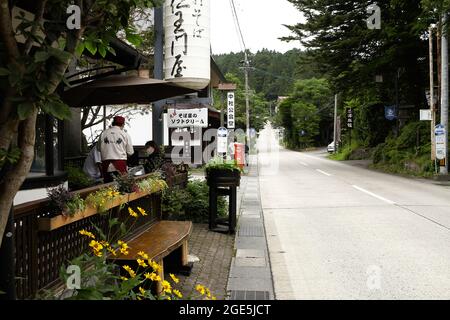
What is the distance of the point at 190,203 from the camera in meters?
9.32

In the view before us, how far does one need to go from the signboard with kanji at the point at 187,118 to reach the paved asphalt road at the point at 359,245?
9.04ft

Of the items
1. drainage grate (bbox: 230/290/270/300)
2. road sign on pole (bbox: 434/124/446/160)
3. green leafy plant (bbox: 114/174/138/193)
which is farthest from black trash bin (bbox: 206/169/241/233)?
road sign on pole (bbox: 434/124/446/160)

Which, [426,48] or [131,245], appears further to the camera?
[426,48]

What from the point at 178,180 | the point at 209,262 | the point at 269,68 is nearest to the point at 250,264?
the point at 209,262

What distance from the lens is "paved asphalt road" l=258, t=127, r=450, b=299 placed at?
5.37m

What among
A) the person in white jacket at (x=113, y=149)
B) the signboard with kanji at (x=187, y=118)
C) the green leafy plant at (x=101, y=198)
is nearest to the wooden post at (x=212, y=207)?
the person in white jacket at (x=113, y=149)

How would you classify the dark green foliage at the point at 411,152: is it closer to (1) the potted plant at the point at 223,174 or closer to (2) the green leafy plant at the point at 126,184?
(1) the potted plant at the point at 223,174

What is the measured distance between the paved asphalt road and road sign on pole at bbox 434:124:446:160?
217 inches

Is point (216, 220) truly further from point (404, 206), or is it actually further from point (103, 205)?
point (404, 206)

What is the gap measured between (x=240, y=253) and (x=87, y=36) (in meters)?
5.01

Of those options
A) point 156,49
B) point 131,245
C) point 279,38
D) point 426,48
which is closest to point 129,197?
point 131,245

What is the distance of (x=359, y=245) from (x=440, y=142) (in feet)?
44.8

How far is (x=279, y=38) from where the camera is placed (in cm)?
2555

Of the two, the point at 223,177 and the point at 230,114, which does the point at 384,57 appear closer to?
the point at 230,114
